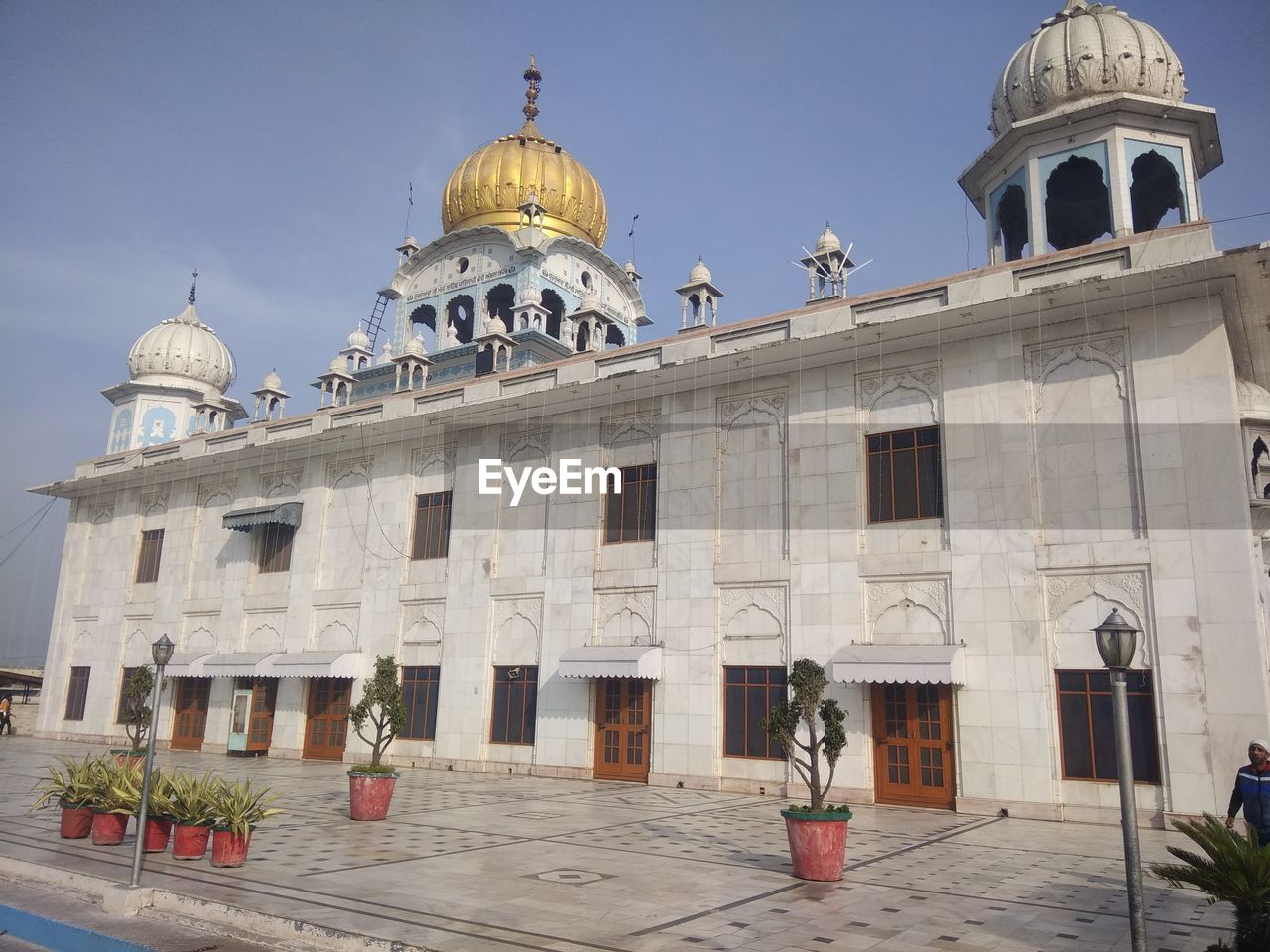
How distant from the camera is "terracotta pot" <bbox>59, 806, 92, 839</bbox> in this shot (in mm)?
11430

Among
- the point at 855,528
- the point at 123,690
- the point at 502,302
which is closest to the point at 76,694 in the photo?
the point at 123,690

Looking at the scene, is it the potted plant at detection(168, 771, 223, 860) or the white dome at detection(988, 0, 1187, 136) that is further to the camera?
the white dome at detection(988, 0, 1187, 136)

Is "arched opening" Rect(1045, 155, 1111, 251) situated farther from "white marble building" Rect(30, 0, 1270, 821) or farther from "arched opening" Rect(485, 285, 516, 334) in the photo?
"arched opening" Rect(485, 285, 516, 334)

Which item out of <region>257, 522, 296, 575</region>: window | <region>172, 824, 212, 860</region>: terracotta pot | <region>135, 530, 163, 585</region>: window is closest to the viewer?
<region>172, 824, 212, 860</region>: terracotta pot

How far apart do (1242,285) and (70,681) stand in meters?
33.8

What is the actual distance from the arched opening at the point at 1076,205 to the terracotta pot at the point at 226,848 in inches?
764

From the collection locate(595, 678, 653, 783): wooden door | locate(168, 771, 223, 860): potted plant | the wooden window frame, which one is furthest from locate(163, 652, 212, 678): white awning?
locate(168, 771, 223, 860): potted plant

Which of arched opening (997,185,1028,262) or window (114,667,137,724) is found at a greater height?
arched opening (997,185,1028,262)

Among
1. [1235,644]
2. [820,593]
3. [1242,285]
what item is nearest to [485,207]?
[820,593]

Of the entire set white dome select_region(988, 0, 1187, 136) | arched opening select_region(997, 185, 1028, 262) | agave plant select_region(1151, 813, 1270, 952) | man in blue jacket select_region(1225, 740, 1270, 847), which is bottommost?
agave plant select_region(1151, 813, 1270, 952)

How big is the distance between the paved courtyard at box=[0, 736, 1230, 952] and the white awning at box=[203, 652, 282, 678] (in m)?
8.92

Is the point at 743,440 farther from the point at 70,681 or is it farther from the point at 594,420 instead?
the point at 70,681

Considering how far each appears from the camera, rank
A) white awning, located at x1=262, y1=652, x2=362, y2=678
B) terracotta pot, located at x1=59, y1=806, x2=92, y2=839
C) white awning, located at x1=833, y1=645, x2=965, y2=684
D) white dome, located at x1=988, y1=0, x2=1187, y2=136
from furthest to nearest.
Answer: white awning, located at x1=262, y1=652, x2=362, y2=678 → white dome, located at x1=988, y1=0, x2=1187, y2=136 → white awning, located at x1=833, y1=645, x2=965, y2=684 → terracotta pot, located at x1=59, y1=806, x2=92, y2=839

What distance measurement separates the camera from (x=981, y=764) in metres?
15.1
